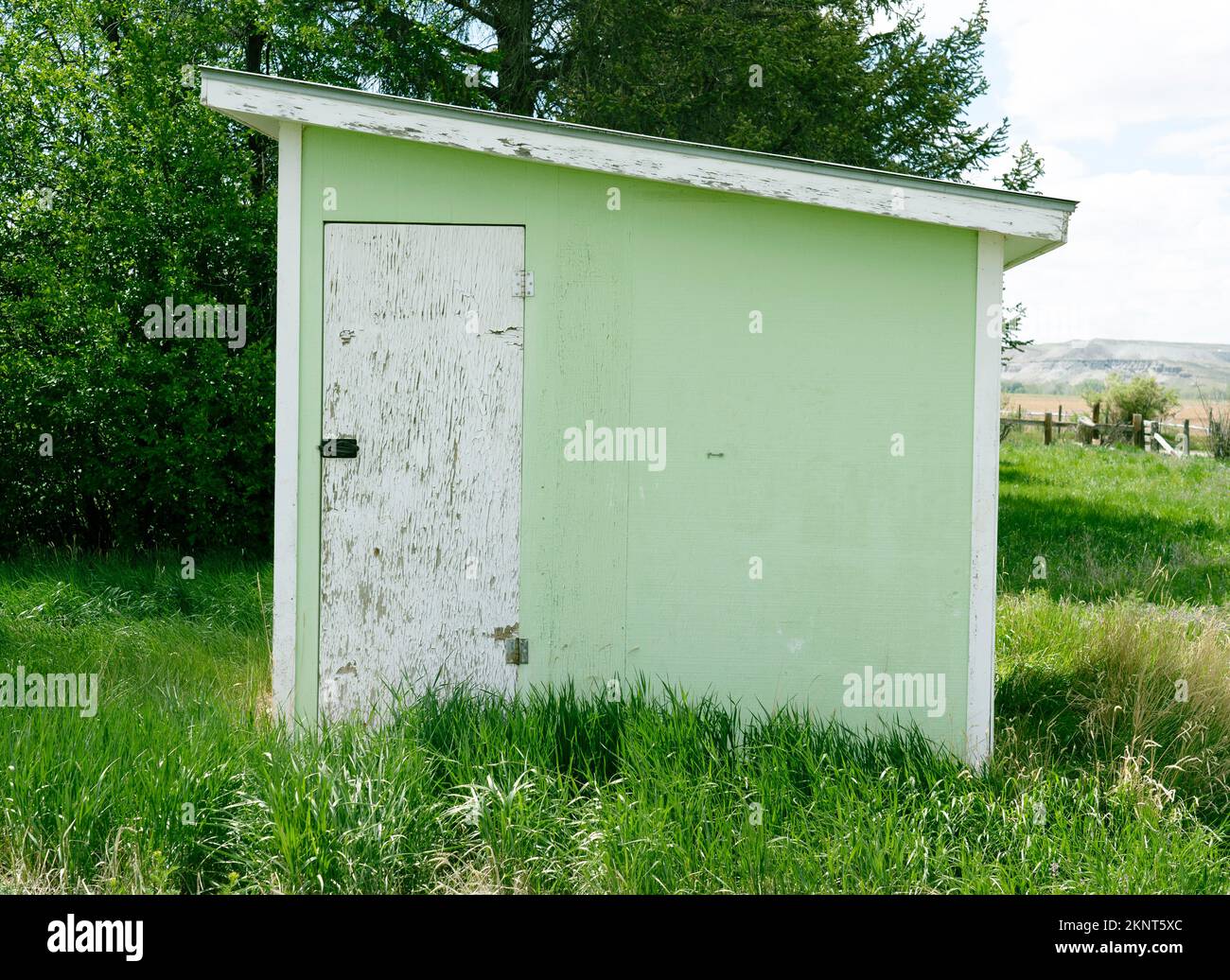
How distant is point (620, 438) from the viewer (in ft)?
17.0

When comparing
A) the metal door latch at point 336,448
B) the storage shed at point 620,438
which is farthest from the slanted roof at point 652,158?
the metal door latch at point 336,448

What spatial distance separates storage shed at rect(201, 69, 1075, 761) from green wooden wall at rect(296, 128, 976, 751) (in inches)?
0.5

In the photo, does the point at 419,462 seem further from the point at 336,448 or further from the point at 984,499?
the point at 984,499

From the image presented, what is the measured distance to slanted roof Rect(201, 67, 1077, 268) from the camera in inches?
194

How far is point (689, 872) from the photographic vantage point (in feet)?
12.5

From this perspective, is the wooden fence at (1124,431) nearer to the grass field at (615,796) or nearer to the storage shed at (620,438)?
the grass field at (615,796)

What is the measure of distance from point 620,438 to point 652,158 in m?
1.35

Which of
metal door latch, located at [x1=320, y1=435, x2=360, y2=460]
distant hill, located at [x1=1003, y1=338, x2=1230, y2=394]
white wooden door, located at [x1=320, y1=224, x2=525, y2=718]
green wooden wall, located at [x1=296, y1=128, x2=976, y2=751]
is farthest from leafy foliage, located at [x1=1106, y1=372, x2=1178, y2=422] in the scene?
distant hill, located at [x1=1003, y1=338, x2=1230, y2=394]

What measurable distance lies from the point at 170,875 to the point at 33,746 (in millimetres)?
1151

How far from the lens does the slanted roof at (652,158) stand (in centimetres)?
492

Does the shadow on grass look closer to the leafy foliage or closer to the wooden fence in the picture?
the wooden fence

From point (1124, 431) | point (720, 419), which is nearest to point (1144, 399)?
point (1124, 431)

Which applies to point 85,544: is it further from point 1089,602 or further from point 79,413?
point 1089,602

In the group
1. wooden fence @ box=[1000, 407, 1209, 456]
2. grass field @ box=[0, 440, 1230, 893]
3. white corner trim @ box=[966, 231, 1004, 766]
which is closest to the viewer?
grass field @ box=[0, 440, 1230, 893]
